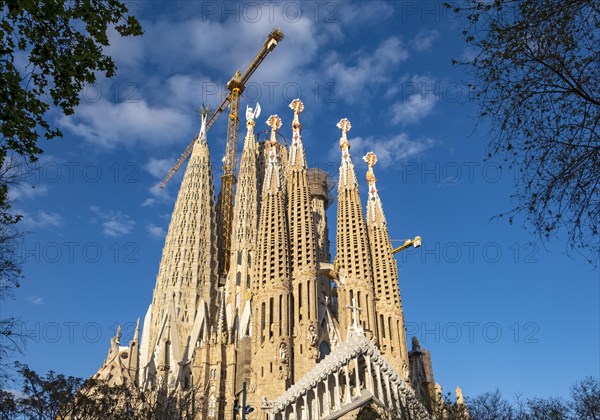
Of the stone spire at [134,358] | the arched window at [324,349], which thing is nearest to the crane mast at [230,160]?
the stone spire at [134,358]

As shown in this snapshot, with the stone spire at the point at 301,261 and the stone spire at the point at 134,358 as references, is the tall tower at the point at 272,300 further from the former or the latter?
the stone spire at the point at 134,358

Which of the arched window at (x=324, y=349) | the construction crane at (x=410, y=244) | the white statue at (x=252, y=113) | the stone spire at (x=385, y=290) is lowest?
the arched window at (x=324, y=349)

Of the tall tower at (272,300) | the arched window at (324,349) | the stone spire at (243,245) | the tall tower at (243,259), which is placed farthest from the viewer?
the stone spire at (243,245)

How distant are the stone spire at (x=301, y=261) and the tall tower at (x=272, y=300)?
0.48 m

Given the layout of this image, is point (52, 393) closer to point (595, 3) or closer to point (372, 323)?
point (595, 3)

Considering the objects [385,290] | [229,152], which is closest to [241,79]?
[229,152]

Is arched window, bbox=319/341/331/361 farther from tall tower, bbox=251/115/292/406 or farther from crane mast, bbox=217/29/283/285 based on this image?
crane mast, bbox=217/29/283/285

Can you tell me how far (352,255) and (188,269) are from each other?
472 inches

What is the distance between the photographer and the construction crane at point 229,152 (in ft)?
152

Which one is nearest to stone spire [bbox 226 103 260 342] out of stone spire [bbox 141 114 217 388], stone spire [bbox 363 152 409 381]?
stone spire [bbox 141 114 217 388]

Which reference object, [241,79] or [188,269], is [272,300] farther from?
[241,79]

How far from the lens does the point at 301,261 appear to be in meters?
32.4

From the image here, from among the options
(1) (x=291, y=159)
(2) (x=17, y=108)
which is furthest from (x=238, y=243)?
(2) (x=17, y=108)

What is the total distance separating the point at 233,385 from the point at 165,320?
687cm
